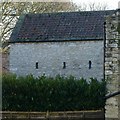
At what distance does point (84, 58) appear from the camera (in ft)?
73.7

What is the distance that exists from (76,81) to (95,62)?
564 cm

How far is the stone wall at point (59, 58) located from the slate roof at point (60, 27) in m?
0.34

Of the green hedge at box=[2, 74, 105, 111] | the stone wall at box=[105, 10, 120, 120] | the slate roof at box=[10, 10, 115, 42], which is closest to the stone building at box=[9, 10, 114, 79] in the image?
the slate roof at box=[10, 10, 115, 42]

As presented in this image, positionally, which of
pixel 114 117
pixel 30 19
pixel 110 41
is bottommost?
pixel 114 117

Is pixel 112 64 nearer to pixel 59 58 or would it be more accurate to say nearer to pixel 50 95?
pixel 50 95

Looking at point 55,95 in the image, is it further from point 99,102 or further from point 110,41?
point 110,41

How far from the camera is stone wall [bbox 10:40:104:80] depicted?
22.1 m

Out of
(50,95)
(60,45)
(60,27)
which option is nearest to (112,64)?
(50,95)

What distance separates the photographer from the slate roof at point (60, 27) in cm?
2242

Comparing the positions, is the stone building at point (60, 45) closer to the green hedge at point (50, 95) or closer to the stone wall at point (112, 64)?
the green hedge at point (50, 95)

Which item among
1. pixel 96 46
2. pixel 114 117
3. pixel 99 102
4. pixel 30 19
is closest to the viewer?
pixel 114 117

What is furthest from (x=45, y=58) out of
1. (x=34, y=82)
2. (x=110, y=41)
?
(x=110, y=41)

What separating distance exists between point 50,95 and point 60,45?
645 cm

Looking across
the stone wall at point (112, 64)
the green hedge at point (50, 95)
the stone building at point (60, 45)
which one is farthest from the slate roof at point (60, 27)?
the stone wall at point (112, 64)
